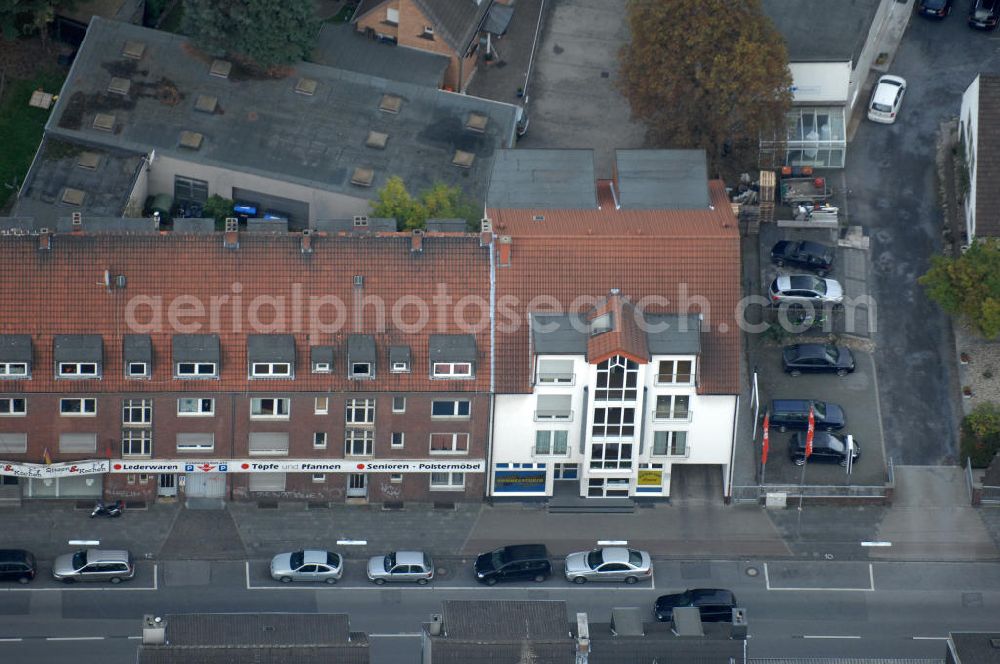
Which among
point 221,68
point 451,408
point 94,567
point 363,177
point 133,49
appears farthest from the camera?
point 133,49

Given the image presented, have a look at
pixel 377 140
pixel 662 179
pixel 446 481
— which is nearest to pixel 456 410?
pixel 446 481

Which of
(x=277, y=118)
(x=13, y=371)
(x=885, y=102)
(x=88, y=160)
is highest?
(x=885, y=102)

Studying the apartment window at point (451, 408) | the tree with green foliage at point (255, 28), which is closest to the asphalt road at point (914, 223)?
the apartment window at point (451, 408)

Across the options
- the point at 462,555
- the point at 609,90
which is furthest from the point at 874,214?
the point at 462,555

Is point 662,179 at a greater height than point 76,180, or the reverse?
point 76,180

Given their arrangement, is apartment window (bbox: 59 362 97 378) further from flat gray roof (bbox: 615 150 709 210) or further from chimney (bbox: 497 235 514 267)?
flat gray roof (bbox: 615 150 709 210)

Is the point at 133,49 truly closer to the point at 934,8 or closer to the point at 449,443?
the point at 449,443

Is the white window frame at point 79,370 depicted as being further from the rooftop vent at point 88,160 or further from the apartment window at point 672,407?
the apartment window at point 672,407
